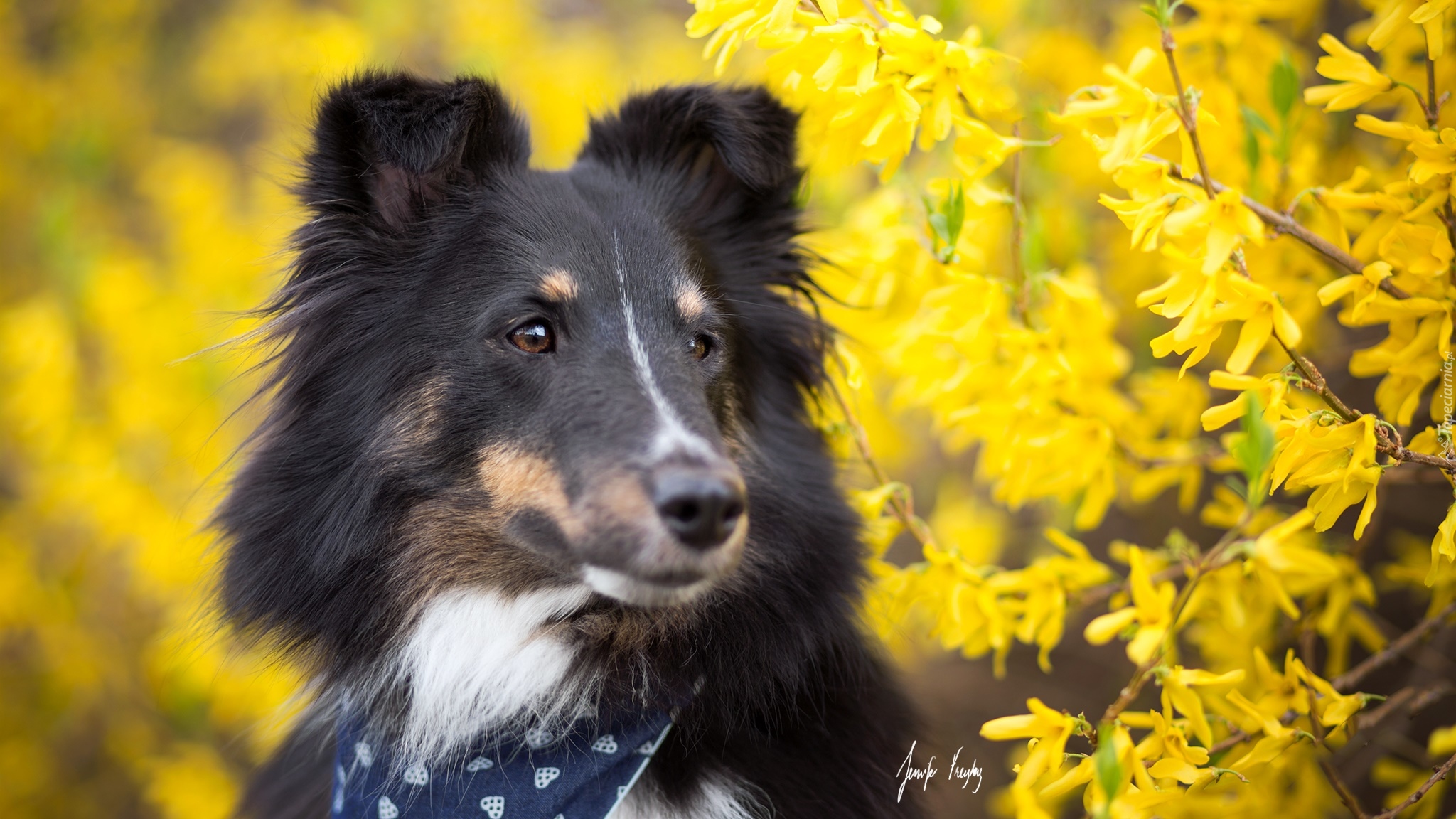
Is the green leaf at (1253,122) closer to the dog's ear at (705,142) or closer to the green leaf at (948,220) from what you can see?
the green leaf at (948,220)

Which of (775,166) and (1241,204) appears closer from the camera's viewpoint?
(1241,204)

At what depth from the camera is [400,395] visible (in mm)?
2170

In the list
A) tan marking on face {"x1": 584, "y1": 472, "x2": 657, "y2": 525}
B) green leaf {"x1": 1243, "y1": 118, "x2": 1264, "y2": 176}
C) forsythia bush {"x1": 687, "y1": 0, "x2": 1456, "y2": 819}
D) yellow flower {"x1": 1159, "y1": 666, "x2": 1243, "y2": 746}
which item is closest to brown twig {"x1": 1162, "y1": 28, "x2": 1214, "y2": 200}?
forsythia bush {"x1": 687, "y1": 0, "x2": 1456, "y2": 819}

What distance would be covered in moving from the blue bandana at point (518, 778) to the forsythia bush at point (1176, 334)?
0.81 metres

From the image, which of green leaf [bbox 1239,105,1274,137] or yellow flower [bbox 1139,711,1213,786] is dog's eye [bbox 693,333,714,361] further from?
green leaf [bbox 1239,105,1274,137]

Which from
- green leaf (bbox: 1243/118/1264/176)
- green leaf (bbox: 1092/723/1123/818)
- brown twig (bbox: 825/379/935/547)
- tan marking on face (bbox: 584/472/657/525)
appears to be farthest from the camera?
brown twig (bbox: 825/379/935/547)

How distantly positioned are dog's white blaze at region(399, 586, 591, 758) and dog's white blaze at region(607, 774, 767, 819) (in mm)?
242

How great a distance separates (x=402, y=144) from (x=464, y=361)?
1.65ft

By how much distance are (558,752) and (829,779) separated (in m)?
0.64

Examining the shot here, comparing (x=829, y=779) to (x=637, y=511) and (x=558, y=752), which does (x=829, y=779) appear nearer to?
(x=558, y=752)

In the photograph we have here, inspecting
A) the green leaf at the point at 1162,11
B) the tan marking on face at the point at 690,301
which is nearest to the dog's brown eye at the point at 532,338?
the tan marking on face at the point at 690,301

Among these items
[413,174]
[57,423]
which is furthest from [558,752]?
[57,423]

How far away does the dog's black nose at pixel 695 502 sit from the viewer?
175cm

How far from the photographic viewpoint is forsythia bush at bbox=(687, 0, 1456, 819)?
1.74 m
